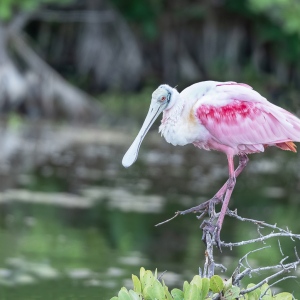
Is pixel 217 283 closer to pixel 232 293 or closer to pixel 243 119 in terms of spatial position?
pixel 232 293

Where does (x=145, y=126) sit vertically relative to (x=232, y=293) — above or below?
above

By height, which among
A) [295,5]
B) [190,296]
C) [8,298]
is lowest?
[190,296]

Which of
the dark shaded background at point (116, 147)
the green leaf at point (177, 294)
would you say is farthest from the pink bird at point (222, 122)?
the dark shaded background at point (116, 147)

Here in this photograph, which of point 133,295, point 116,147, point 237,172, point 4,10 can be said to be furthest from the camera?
point 4,10

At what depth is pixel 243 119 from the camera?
6980mm

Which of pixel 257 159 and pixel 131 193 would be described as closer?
pixel 131 193

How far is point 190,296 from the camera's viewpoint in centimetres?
550

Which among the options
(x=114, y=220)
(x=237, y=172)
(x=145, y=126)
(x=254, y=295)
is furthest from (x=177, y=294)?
(x=114, y=220)

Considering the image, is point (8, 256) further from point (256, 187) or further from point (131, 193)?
point (256, 187)

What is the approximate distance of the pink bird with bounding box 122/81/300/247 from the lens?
6.48 metres

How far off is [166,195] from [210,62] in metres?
17.6

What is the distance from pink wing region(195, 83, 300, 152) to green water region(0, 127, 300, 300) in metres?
2.34

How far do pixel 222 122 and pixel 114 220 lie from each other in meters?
6.84

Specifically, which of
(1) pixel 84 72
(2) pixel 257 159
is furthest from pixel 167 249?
(1) pixel 84 72
